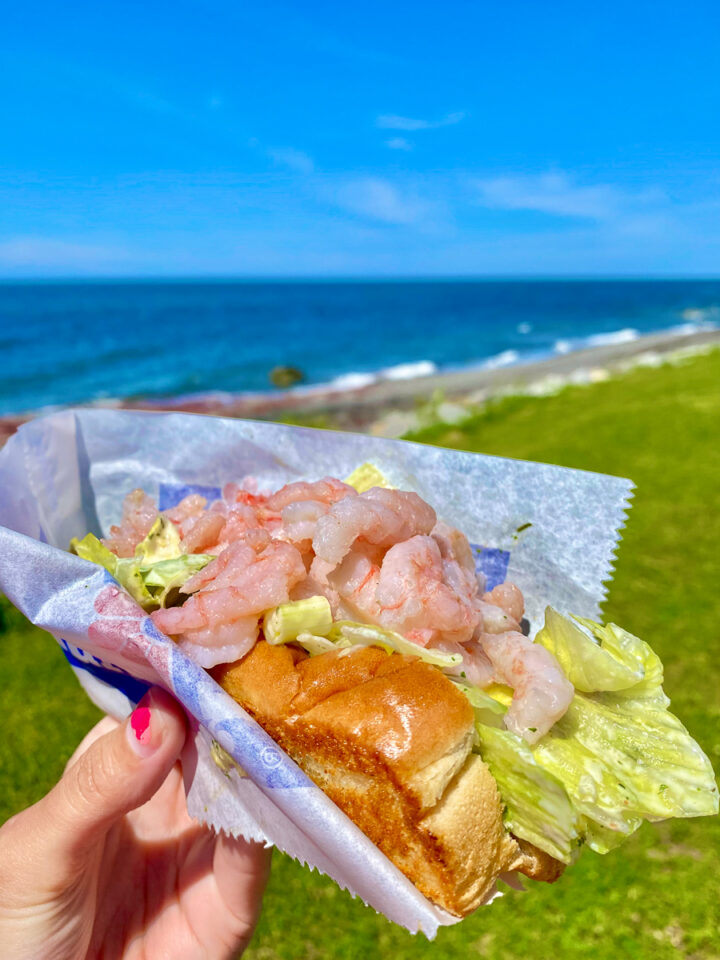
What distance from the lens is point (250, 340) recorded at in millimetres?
46562

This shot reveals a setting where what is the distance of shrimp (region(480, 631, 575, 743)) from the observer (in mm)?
1883

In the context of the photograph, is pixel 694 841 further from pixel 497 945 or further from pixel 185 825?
pixel 185 825

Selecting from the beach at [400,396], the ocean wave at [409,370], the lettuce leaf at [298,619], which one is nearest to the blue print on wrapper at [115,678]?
the lettuce leaf at [298,619]

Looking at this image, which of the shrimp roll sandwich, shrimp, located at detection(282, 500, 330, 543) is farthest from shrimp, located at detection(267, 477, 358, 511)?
shrimp, located at detection(282, 500, 330, 543)

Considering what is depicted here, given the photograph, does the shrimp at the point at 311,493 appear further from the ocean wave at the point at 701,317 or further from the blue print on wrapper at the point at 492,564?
the ocean wave at the point at 701,317

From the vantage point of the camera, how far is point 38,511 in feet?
9.13

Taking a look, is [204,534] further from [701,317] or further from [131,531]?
[701,317]

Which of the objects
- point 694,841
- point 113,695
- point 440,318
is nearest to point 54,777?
point 113,695

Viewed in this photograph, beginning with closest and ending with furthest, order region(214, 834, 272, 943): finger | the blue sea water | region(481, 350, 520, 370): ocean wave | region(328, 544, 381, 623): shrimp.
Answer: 1. region(328, 544, 381, 623): shrimp
2. region(214, 834, 272, 943): finger
3. the blue sea water
4. region(481, 350, 520, 370): ocean wave

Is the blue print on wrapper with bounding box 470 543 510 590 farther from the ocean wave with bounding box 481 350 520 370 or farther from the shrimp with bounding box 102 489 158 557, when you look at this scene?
the ocean wave with bounding box 481 350 520 370

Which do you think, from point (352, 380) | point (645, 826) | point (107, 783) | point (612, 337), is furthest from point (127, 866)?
point (612, 337)

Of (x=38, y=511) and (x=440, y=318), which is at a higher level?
(x=38, y=511)

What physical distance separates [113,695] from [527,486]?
1.96 meters

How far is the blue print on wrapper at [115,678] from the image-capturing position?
2363 millimetres
